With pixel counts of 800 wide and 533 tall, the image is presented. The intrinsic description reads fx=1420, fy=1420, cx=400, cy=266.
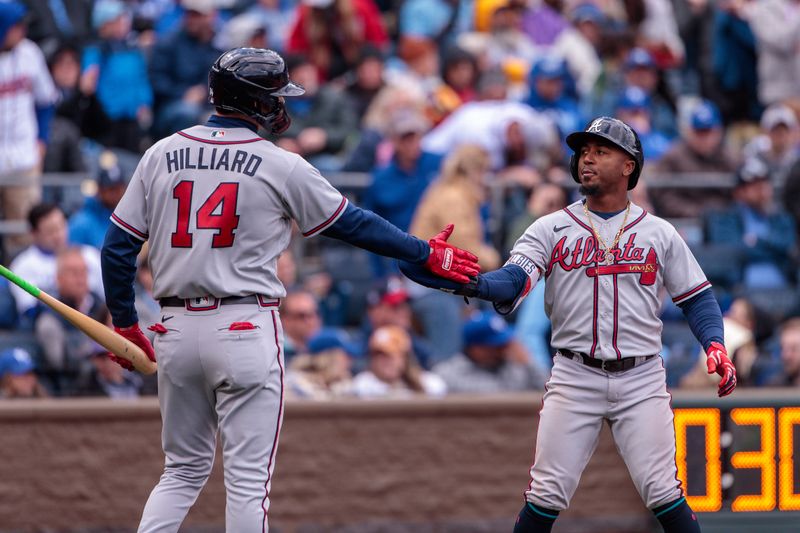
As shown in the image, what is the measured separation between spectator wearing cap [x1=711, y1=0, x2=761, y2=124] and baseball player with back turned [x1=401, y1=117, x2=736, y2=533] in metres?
8.48

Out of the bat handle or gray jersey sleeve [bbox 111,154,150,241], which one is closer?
gray jersey sleeve [bbox 111,154,150,241]

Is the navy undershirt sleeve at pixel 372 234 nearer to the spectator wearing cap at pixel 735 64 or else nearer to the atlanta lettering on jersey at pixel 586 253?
the atlanta lettering on jersey at pixel 586 253

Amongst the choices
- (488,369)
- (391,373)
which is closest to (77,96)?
(391,373)

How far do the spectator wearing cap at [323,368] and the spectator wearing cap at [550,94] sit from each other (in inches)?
155

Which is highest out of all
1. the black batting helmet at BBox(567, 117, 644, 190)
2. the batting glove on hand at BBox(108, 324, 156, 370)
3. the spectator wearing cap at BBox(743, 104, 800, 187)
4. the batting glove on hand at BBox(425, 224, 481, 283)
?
the spectator wearing cap at BBox(743, 104, 800, 187)

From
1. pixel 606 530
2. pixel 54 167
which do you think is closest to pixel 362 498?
pixel 606 530

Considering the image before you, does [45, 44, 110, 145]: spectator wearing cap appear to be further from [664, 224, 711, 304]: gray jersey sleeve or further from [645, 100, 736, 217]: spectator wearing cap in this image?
[664, 224, 711, 304]: gray jersey sleeve

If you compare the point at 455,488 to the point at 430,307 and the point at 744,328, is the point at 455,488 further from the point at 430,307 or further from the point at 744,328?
the point at 744,328

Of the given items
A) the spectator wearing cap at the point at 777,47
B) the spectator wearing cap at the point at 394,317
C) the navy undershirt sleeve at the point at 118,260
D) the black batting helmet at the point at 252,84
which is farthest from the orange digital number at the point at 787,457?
the spectator wearing cap at the point at 777,47

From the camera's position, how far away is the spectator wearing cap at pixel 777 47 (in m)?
13.4

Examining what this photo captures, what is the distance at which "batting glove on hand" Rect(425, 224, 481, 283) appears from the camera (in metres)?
5.65

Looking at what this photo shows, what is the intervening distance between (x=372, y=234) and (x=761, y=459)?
11.2ft

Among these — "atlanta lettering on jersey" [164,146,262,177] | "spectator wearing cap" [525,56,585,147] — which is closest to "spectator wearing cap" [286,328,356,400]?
"atlanta lettering on jersey" [164,146,262,177]

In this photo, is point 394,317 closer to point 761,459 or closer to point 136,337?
point 761,459
